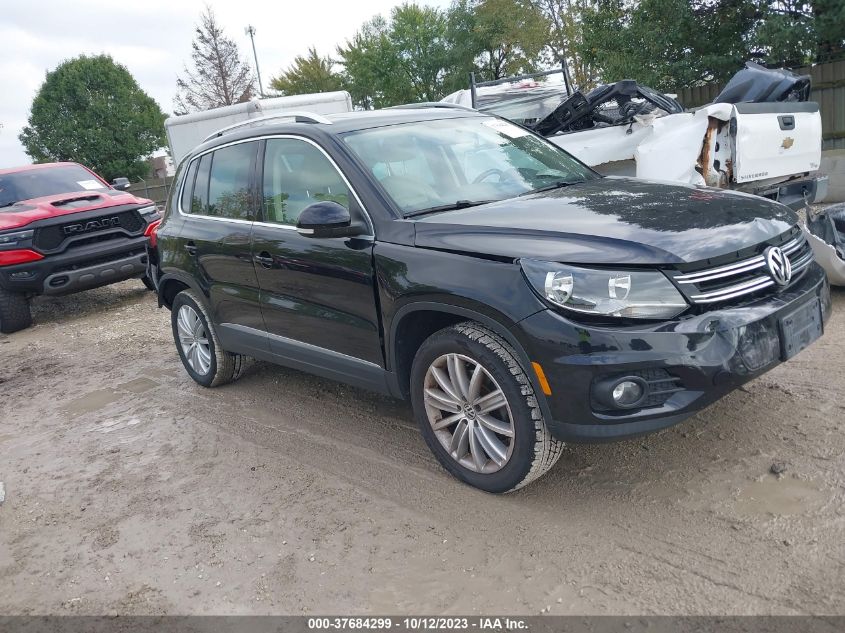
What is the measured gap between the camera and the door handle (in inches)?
173

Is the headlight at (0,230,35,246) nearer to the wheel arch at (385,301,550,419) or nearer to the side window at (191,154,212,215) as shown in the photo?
the side window at (191,154,212,215)

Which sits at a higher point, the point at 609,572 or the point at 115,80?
the point at 115,80

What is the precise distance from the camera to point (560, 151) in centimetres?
480

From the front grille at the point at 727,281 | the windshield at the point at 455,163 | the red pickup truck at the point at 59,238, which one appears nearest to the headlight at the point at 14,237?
the red pickup truck at the point at 59,238

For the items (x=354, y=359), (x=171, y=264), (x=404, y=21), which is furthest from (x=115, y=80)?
(x=354, y=359)

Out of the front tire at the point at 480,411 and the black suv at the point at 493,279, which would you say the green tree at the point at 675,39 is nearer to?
the black suv at the point at 493,279

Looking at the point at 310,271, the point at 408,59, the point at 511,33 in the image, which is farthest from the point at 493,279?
the point at 408,59

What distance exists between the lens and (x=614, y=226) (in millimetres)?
3225

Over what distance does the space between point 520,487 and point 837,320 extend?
3.32 meters

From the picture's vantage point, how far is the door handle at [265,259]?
14.4 feet

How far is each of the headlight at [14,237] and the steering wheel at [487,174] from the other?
22.9 feet

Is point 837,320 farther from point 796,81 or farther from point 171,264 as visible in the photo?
point 171,264

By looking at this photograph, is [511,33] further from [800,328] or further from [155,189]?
[800,328]

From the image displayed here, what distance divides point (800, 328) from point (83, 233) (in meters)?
8.68
